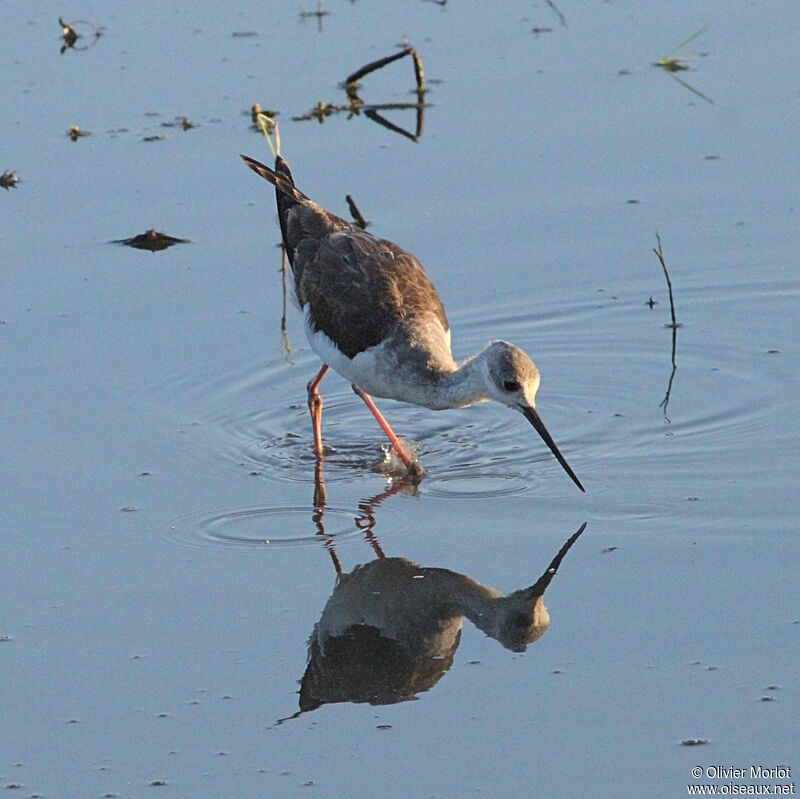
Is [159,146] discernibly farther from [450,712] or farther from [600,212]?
[450,712]

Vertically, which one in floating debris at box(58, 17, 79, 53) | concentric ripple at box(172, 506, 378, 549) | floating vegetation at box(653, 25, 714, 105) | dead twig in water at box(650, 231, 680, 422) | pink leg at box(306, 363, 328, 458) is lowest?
pink leg at box(306, 363, 328, 458)

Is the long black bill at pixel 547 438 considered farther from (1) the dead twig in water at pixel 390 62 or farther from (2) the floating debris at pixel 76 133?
(2) the floating debris at pixel 76 133

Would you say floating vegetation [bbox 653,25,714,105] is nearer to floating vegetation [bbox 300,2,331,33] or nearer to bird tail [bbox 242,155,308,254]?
floating vegetation [bbox 300,2,331,33]

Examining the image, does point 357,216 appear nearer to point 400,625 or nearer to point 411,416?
point 411,416

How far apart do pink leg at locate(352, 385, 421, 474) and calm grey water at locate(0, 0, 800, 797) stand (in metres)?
0.14

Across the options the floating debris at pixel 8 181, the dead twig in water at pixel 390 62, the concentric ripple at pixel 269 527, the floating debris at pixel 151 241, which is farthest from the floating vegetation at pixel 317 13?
the concentric ripple at pixel 269 527

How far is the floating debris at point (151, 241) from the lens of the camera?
430 inches

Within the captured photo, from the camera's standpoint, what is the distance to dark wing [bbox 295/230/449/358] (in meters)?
8.75

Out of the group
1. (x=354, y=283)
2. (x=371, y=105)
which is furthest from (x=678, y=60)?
(x=354, y=283)

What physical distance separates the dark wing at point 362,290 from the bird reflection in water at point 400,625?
1698 mm

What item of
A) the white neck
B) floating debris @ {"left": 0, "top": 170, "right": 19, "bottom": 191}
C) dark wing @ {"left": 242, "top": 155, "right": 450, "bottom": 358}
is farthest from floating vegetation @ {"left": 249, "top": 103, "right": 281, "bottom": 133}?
the white neck

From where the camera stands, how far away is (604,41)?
13.8 m

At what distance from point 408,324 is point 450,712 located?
10.0ft

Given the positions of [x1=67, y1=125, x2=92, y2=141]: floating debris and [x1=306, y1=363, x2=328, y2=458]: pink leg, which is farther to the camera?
[x1=67, y1=125, x2=92, y2=141]: floating debris
